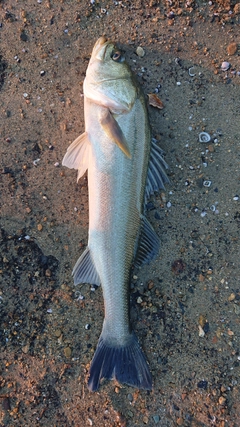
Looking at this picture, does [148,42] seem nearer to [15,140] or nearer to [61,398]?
[15,140]

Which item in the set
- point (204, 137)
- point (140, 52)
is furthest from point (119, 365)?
point (140, 52)

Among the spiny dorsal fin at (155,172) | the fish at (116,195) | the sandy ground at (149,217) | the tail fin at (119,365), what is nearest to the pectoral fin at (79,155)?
the fish at (116,195)

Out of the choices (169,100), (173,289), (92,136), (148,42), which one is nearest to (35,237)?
(92,136)

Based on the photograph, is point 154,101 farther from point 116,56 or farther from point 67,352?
point 67,352

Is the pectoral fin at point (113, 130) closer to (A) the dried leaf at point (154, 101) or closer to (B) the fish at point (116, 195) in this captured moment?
(B) the fish at point (116, 195)

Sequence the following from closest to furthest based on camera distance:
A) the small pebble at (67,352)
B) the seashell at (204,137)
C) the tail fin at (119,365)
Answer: the tail fin at (119,365)
the small pebble at (67,352)
the seashell at (204,137)

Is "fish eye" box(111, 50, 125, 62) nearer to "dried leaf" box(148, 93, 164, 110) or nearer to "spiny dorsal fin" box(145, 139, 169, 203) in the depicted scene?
"dried leaf" box(148, 93, 164, 110)
